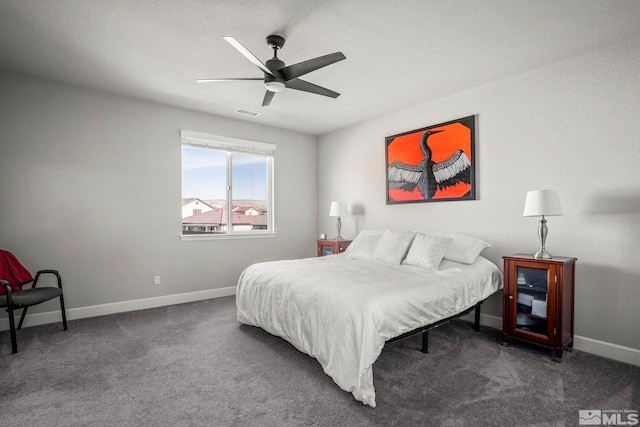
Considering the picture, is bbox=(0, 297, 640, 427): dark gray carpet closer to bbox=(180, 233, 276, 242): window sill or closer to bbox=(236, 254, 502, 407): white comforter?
bbox=(236, 254, 502, 407): white comforter

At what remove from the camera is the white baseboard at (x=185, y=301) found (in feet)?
8.68

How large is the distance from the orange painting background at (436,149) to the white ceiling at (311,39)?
0.50 meters

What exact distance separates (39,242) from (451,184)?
15.6ft

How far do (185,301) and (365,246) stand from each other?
2629 mm

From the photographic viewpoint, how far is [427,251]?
10.7 ft

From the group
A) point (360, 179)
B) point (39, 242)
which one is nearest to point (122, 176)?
point (39, 242)

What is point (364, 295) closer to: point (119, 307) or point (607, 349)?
point (607, 349)

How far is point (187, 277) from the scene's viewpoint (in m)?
4.50

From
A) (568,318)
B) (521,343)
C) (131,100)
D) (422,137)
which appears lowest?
(521,343)

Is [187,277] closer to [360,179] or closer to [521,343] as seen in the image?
[360,179]

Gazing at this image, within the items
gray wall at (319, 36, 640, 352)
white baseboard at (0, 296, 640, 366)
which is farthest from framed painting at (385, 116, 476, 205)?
white baseboard at (0, 296, 640, 366)

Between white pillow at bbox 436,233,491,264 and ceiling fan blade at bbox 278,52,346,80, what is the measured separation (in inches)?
88.0

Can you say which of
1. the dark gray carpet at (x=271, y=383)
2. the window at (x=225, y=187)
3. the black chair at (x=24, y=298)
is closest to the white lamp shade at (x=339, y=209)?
the window at (x=225, y=187)

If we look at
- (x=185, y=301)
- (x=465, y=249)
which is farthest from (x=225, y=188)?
(x=465, y=249)
